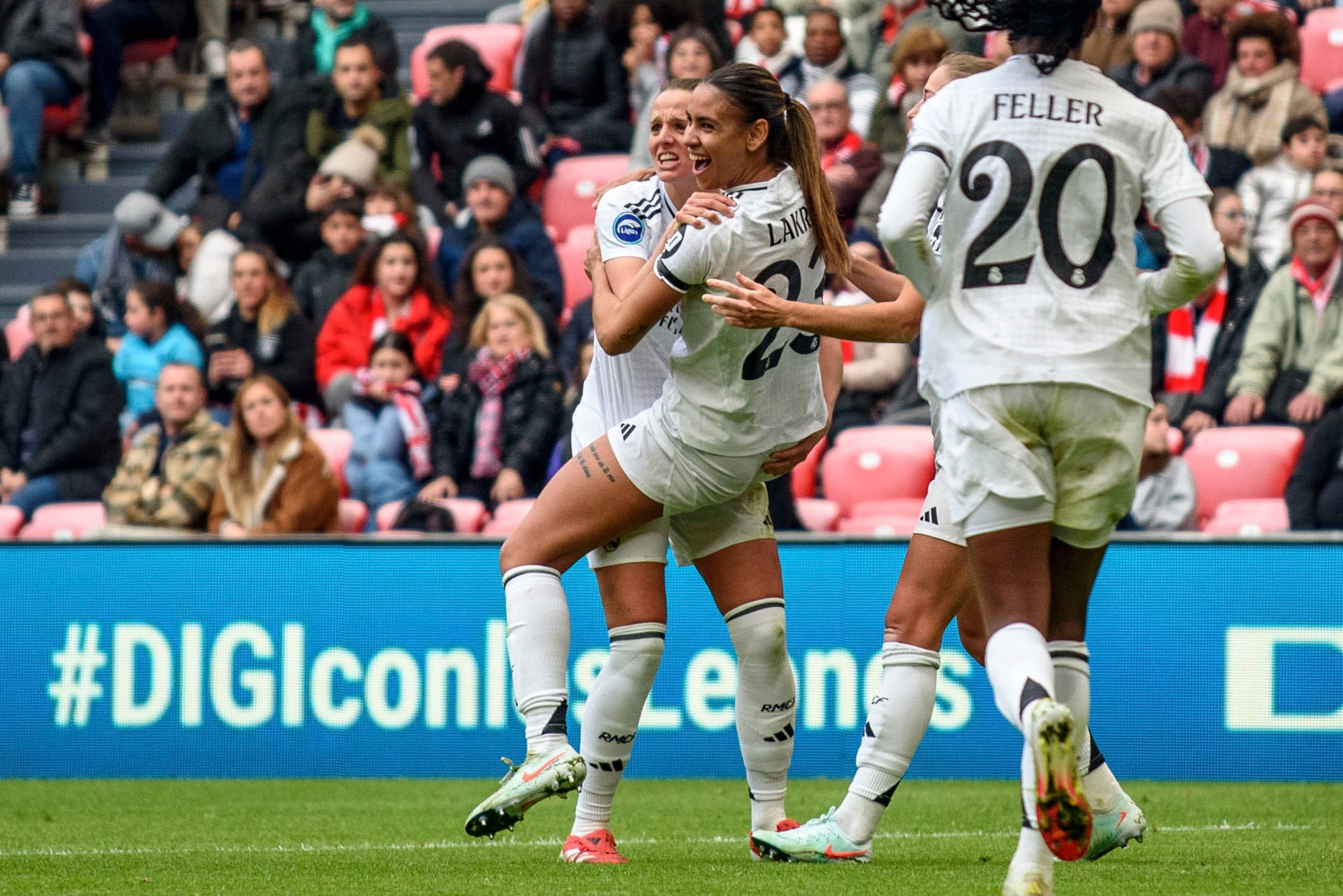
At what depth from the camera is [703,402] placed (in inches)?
186

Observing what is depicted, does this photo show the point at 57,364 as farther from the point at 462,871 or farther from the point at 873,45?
the point at 462,871

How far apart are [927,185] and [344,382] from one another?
7113 millimetres

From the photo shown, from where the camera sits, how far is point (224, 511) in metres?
9.40

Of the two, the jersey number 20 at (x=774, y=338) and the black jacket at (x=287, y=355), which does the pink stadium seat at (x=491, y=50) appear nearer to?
the black jacket at (x=287, y=355)

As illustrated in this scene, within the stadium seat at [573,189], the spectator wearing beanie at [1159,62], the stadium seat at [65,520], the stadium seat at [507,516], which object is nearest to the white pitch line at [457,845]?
the stadium seat at [507,516]

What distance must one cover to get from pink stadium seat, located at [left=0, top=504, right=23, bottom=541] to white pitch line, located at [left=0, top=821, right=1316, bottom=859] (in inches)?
195

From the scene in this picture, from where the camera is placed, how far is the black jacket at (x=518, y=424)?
951cm

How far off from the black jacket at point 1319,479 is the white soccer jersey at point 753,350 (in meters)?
4.55

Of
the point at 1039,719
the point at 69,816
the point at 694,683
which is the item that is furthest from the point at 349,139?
the point at 1039,719

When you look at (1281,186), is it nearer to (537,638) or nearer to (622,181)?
(622,181)

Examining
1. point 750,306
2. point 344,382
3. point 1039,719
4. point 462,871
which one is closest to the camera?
point 1039,719

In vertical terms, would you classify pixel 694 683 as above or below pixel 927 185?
below

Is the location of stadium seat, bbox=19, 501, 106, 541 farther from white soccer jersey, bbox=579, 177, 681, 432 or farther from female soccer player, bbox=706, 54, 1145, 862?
female soccer player, bbox=706, 54, 1145, 862

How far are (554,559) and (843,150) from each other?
647 cm
